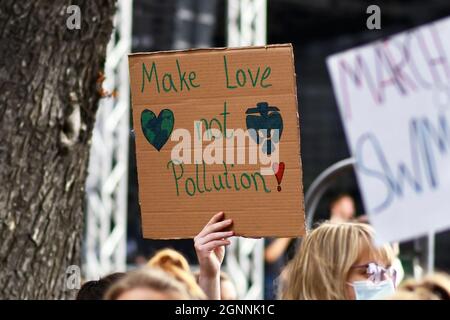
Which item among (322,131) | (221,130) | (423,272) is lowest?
(423,272)

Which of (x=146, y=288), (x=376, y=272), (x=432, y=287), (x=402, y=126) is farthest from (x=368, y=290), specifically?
(x=146, y=288)

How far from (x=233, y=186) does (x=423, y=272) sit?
82.5 inches

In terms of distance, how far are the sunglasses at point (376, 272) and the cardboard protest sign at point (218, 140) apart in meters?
0.42

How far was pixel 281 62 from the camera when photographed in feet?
9.78

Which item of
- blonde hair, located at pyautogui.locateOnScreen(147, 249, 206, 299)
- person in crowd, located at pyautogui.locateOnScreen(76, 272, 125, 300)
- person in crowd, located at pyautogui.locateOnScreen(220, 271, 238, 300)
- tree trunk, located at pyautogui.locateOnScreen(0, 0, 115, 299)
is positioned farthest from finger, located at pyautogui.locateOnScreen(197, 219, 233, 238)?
person in crowd, located at pyautogui.locateOnScreen(220, 271, 238, 300)

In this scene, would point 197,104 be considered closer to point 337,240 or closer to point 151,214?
point 151,214

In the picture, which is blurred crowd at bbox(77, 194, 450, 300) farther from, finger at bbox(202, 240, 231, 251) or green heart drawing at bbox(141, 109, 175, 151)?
green heart drawing at bbox(141, 109, 175, 151)

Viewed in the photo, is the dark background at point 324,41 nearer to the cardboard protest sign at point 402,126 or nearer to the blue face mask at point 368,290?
the blue face mask at point 368,290

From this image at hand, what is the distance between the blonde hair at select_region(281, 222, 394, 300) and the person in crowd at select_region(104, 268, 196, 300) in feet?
2.70

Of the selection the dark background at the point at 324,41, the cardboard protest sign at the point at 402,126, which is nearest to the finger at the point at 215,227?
the cardboard protest sign at the point at 402,126

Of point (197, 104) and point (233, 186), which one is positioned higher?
point (197, 104)

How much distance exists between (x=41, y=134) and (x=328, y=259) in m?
0.99

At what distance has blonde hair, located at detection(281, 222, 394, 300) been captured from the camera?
3264mm

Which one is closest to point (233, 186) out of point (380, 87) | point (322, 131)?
point (380, 87)
